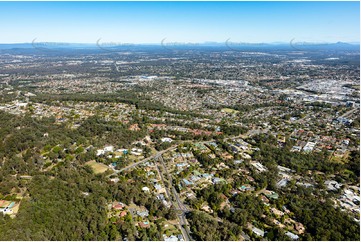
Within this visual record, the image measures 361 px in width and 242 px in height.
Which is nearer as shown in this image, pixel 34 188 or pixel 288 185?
pixel 34 188

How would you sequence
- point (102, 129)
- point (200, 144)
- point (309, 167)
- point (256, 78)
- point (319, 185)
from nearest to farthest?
point (319, 185) < point (309, 167) < point (200, 144) < point (102, 129) < point (256, 78)

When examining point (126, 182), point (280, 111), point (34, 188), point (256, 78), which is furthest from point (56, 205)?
point (256, 78)

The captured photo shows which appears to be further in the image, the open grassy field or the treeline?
the treeline

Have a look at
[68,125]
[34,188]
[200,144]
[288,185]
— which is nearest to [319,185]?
[288,185]

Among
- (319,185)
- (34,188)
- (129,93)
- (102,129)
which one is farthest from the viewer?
(129,93)

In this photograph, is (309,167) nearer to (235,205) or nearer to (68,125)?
(235,205)

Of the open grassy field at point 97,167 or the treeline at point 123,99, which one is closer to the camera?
the open grassy field at point 97,167

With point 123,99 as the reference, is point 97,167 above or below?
below
